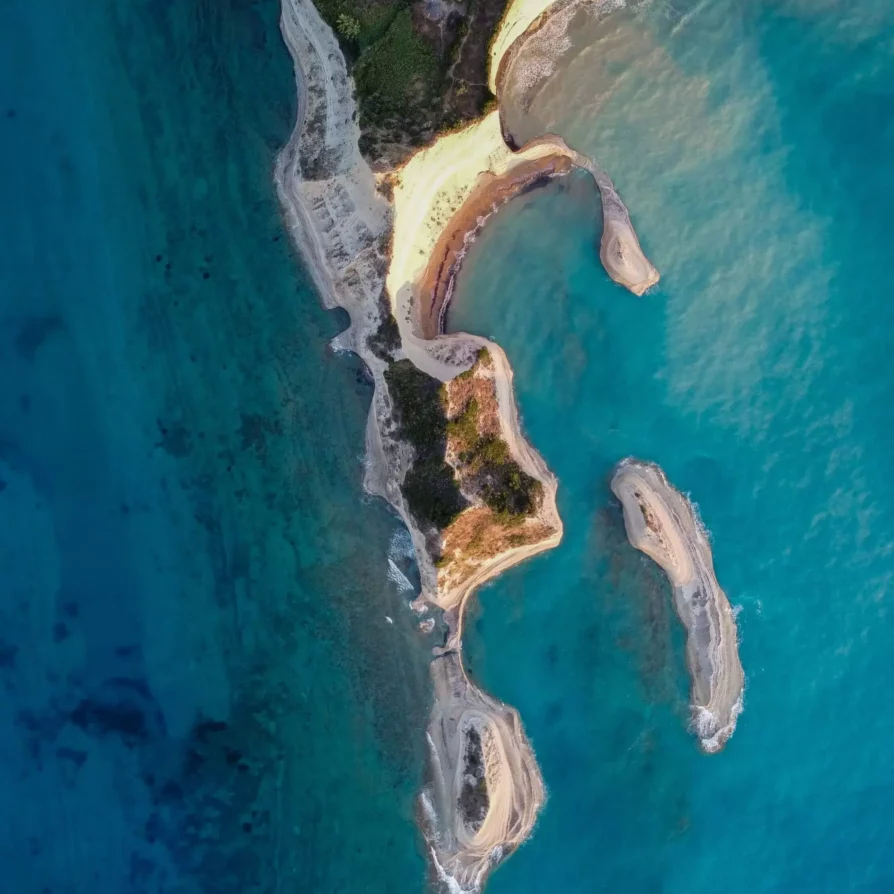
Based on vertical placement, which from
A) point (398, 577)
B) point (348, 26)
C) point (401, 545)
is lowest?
point (398, 577)

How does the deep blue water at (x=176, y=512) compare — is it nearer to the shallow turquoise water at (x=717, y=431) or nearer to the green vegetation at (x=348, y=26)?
the green vegetation at (x=348, y=26)

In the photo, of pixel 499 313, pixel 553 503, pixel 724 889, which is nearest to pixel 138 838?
pixel 553 503

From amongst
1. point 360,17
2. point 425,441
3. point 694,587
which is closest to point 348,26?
point 360,17

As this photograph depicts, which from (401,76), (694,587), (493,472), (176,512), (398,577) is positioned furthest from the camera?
(176,512)

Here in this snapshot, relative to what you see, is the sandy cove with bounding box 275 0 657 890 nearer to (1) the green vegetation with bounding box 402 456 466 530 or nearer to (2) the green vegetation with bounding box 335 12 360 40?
(2) the green vegetation with bounding box 335 12 360 40

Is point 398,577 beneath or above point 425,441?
beneath

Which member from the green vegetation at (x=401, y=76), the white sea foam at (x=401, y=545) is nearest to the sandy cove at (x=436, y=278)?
the white sea foam at (x=401, y=545)

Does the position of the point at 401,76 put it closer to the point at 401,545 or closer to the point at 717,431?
the point at 401,545

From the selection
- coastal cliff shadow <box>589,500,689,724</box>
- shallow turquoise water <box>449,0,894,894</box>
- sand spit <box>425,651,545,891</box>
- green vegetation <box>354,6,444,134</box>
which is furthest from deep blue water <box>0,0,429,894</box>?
coastal cliff shadow <box>589,500,689,724</box>
